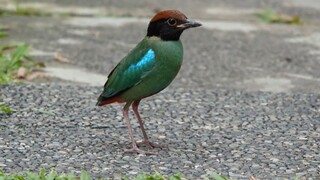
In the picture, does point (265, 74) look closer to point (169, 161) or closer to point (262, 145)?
point (262, 145)

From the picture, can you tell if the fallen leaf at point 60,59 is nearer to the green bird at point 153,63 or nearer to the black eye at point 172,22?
the green bird at point 153,63

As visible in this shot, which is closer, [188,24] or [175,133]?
[188,24]

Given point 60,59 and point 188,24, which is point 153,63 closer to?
point 188,24

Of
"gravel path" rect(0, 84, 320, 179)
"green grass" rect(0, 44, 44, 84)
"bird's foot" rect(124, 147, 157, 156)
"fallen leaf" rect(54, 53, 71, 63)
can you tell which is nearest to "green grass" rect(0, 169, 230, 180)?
"gravel path" rect(0, 84, 320, 179)

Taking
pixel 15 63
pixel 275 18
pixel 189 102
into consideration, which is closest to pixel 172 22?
pixel 189 102

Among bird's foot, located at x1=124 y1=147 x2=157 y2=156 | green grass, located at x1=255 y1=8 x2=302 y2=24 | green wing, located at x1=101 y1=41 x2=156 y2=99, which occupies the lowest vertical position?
bird's foot, located at x1=124 y1=147 x2=157 y2=156

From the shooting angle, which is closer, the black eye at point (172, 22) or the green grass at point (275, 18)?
the black eye at point (172, 22)

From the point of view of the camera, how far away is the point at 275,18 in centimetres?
1064

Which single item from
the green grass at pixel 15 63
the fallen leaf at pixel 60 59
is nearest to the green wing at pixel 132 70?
the green grass at pixel 15 63

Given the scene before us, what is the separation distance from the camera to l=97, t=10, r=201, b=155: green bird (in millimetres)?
5441

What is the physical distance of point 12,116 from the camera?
622 cm

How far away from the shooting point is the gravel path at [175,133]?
523 centimetres

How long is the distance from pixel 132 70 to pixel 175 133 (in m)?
0.67

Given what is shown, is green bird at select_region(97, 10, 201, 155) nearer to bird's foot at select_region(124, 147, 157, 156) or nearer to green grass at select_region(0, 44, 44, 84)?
bird's foot at select_region(124, 147, 157, 156)
